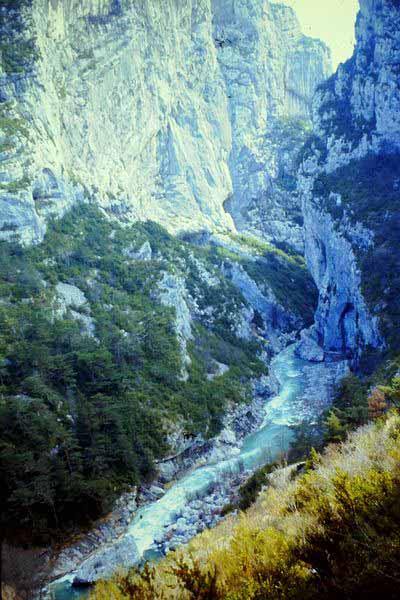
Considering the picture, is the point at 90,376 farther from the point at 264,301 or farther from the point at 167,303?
the point at 264,301

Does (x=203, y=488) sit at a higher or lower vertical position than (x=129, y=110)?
lower

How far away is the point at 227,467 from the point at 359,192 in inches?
1818

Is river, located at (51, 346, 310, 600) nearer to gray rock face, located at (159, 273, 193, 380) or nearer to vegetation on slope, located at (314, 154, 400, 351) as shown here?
gray rock face, located at (159, 273, 193, 380)

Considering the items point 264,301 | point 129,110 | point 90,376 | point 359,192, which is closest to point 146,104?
point 129,110

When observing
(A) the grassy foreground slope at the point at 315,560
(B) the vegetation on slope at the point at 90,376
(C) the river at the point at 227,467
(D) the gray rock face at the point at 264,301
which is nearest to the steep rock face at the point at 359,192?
(D) the gray rock face at the point at 264,301

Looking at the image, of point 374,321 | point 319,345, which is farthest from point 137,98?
point 374,321

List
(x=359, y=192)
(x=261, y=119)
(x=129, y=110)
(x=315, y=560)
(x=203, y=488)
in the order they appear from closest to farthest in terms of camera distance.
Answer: (x=315, y=560), (x=203, y=488), (x=359, y=192), (x=129, y=110), (x=261, y=119)

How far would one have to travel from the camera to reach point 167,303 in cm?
5600

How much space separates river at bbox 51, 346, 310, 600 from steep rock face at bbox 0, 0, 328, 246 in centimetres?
3161

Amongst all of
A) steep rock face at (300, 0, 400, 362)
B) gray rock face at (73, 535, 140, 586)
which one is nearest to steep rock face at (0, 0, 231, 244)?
steep rock face at (300, 0, 400, 362)

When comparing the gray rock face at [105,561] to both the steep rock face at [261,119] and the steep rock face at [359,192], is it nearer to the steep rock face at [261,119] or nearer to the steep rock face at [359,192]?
the steep rock face at [359,192]

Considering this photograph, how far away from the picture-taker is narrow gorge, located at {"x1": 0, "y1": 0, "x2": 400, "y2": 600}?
26.4 m

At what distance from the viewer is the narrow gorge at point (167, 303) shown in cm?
2642

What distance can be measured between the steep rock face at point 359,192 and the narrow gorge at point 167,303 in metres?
0.38
